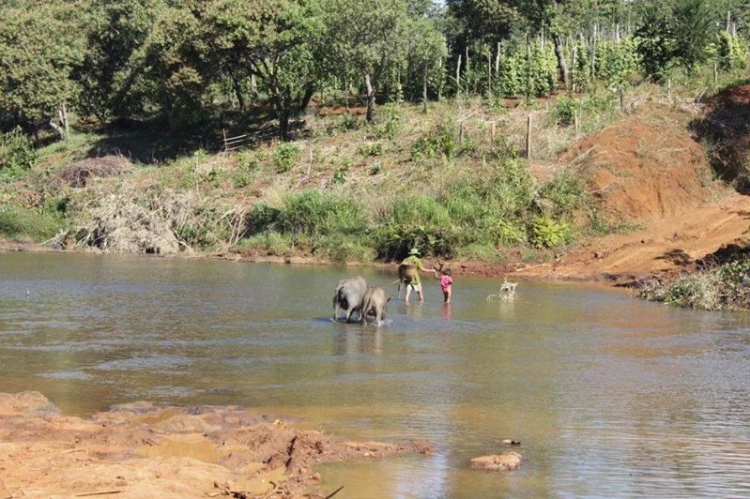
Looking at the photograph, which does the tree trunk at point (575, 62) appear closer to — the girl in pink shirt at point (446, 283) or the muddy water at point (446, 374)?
the muddy water at point (446, 374)

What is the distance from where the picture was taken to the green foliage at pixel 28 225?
42125 mm

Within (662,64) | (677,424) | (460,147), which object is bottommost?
(677,424)

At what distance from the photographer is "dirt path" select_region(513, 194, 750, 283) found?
3080cm

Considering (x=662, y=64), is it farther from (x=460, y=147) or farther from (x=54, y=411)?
(x=54, y=411)

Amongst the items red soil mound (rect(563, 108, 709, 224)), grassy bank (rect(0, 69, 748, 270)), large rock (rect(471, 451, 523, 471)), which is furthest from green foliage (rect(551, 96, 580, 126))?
large rock (rect(471, 451, 523, 471))

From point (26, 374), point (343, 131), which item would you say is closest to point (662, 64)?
point (343, 131)

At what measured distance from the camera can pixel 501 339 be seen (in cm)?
1864

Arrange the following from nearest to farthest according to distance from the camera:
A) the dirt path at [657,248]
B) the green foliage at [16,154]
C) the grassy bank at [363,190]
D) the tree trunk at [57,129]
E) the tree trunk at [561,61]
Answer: the dirt path at [657,248] → the grassy bank at [363,190] → the tree trunk at [561,61] → the green foliage at [16,154] → the tree trunk at [57,129]

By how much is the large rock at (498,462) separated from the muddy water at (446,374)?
0.48 feet

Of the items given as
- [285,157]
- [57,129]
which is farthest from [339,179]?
[57,129]

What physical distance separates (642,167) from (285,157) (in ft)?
51.5

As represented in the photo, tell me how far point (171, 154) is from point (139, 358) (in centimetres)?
3718

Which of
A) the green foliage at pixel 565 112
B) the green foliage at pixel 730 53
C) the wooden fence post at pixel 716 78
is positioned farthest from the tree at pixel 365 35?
the green foliage at pixel 730 53

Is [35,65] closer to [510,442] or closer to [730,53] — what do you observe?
[730,53]
